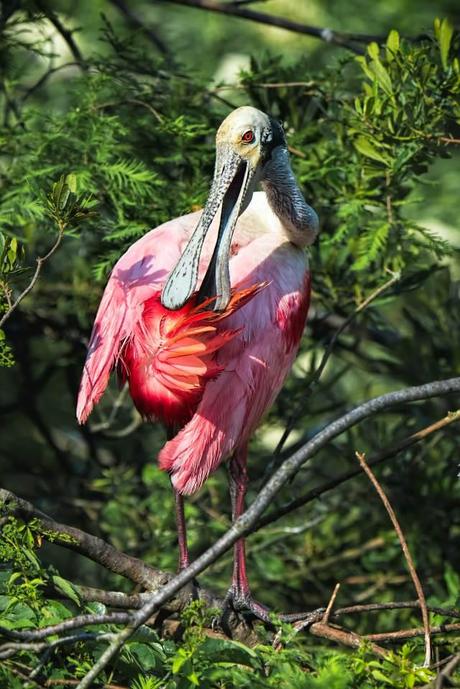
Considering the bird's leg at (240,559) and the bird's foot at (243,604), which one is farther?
the bird's leg at (240,559)

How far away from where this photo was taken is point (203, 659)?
307 cm

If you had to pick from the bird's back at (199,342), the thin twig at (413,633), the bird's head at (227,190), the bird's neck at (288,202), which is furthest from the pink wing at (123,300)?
the thin twig at (413,633)

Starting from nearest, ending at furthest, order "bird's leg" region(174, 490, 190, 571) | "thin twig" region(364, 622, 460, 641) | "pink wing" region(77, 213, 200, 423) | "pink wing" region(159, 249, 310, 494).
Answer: "thin twig" region(364, 622, 460, 641) < "pink wing" region(77, 213, 200, 423) < "pink wing" region(159, 249, 310, 494) < "bird's leg" region(174, 490, 190, 571)

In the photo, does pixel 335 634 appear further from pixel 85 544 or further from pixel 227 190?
pixel 227 190

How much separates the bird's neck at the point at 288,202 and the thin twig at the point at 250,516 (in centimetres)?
152

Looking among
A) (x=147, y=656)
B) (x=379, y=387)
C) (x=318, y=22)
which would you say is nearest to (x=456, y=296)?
(x=379, y=387)

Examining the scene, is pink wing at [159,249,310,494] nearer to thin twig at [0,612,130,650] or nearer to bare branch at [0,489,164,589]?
bare branch at [0,489,164,589]

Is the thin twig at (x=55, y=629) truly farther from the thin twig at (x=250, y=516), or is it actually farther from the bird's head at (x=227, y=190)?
the bird's head at (x=227, y=190)

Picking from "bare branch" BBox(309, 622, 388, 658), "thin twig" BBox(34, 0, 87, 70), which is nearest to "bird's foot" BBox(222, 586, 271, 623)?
"bare branch" BBox(309, 622, 388, 658)

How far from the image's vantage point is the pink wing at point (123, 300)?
4113 millimetres

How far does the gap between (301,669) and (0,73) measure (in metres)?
3.32

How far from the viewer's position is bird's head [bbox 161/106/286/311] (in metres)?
3.92

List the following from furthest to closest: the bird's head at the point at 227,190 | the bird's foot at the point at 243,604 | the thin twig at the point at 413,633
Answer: the bird's foot at the point at 243,604 < the bird's head at the point at 227,190 < the thin twig at the point at 413,633

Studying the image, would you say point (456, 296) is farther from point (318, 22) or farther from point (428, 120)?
point (318, 22)
